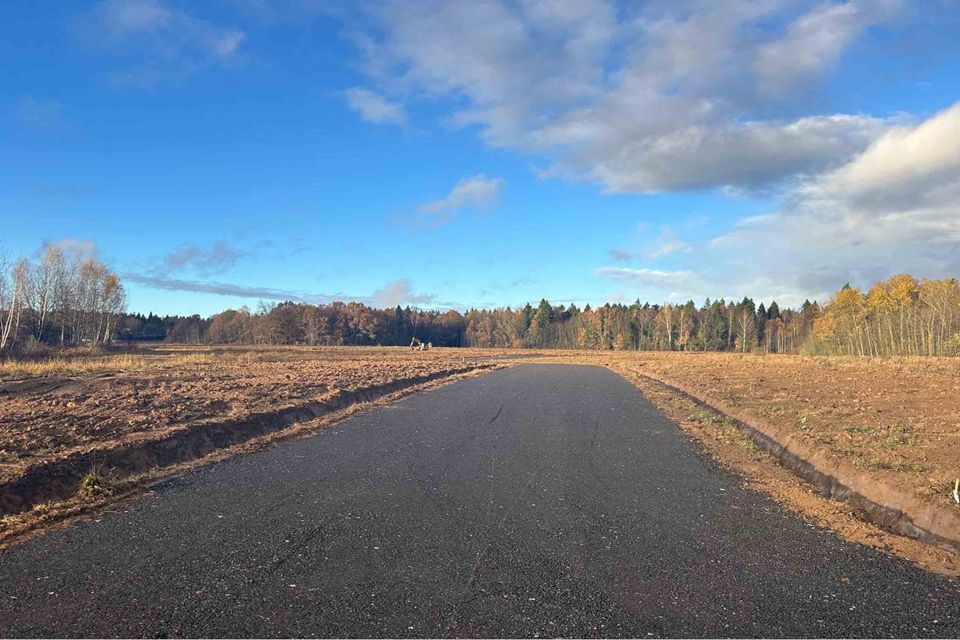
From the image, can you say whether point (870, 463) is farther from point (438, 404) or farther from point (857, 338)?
point (857, 338)

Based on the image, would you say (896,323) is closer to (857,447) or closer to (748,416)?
(748,416)

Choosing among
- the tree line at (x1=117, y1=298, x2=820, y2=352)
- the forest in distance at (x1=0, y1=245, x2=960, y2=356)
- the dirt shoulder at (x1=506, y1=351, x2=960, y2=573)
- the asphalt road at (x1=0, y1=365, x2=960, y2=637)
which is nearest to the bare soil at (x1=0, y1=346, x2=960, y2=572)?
the dirt shoulder at (x1=506, y1=351, x2=960, y2=573)

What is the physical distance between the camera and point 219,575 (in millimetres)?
4938

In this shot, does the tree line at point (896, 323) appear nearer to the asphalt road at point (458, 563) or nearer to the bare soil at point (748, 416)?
the bare soil at point (748, 416)

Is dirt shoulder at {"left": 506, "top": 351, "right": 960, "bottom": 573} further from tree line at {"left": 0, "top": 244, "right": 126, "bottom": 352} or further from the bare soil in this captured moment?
tree line at {"left": 0, "top": 244, "right": 126, "bottom": 352}

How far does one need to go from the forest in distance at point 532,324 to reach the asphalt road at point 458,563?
5046 cm

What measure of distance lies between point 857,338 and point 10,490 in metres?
91.1

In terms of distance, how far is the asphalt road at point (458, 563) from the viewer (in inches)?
164

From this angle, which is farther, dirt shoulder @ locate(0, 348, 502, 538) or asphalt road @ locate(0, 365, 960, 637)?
dirt shoulder @ locate(0, 348, 502, 538)

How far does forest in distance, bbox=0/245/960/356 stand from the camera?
65.2 m

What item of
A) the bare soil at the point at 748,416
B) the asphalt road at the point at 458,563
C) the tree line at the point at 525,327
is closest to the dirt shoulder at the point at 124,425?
the bare soil at the point at 748,416

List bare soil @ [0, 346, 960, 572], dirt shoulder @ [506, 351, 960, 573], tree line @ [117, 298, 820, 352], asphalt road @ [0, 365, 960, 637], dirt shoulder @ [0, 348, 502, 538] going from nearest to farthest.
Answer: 1. asphalt road @ [0, 365, 960, 637]
2. dirt shoulder @ [506, 351, 960, 573]
3. dirt shoulder @ [0, 348, 502, 538]
4. bare soil @ [0, 346, 960, 572]
5. tree line @ [117, 298, 820, 352]

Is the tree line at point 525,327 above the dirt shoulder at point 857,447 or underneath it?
above

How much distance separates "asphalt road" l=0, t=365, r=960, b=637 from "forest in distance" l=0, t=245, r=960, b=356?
1987 inches
